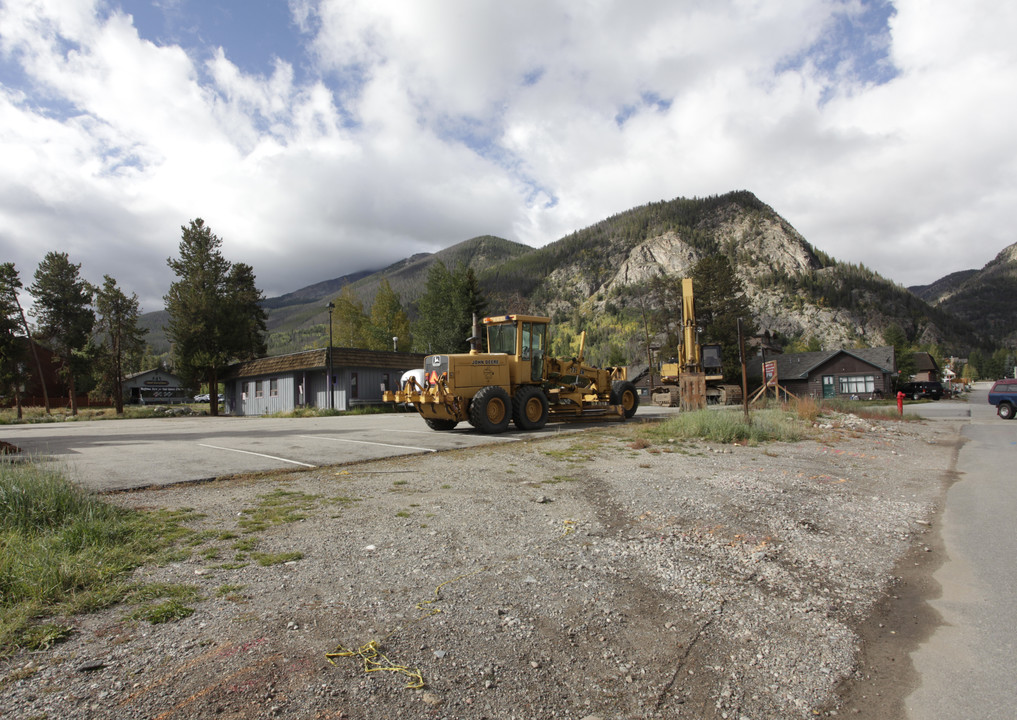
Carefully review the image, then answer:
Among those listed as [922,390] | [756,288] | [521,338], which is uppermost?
[756,288]

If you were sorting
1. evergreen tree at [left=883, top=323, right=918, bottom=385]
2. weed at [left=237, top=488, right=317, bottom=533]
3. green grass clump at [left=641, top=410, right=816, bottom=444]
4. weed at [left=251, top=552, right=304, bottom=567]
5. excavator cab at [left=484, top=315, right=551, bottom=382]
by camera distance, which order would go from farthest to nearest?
evergreen tree at [left=883, top=323, right=918, bottom=385] < excavator cab at [left=484, top=315, right=551, bottom=382] < green grass clump at [left=641, top=410, right=816, bottom=444] < weed at [left=237, top=488, right=317, bottom=533] < weed at [left=251, top=552, right=304, bottom=567]

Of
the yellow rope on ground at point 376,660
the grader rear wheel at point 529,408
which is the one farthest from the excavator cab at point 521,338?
the yellow rope on ground at point 376,660

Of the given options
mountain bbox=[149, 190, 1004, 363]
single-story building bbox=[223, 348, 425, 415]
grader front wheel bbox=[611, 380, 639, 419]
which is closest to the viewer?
grader front wheel bbox=[611, 380, 639, 419]

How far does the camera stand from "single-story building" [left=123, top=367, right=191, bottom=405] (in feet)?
237

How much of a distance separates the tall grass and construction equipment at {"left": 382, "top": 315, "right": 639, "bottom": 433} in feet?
29.4

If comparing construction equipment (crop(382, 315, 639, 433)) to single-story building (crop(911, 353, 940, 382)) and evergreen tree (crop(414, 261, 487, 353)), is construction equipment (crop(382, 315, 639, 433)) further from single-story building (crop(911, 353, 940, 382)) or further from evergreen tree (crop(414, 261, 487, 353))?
single-story building (crop(911, 353, 940, 382))

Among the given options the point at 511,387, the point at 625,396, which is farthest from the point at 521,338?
the point at 625,396

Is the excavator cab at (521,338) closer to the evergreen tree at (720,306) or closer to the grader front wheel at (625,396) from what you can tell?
the grader front wheel at (625,396)

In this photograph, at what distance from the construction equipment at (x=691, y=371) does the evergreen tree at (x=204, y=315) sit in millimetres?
32119

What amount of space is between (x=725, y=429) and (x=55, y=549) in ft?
40.6

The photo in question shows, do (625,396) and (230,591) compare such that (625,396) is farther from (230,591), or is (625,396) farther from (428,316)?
(428,316)

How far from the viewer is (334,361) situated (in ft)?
107

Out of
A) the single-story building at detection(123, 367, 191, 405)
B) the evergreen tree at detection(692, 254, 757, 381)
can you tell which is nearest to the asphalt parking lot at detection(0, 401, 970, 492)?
the evergreen tree at detection(692, 254, 757, 381)

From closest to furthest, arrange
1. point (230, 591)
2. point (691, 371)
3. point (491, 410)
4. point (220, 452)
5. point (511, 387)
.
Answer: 1. point (230, 591)
2. point (220, 452)
3. point (491, 410)
4. point (511, 387)
5. point (691, 371)
